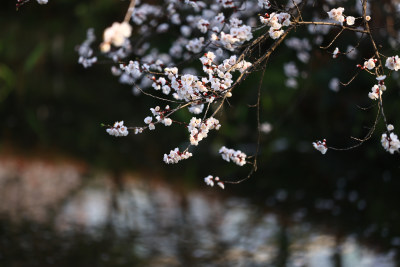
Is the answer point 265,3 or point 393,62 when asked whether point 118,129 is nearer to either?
point 265,3

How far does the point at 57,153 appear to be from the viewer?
31.2 ft

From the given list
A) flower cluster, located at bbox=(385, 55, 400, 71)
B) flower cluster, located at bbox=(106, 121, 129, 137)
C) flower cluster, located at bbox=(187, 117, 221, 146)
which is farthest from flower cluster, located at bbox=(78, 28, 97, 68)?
flower cluster, located at bbox=(385, 55, 400, 71)

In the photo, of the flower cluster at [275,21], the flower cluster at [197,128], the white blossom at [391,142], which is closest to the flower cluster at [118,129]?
the flower cluster at [197,128]

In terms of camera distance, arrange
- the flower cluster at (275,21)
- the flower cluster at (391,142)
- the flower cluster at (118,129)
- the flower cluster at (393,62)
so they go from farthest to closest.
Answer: the flower cluster at (118,129), the flower cluster at (393,62), the flower cluster at (275,21), the flower cluster at (391,142)

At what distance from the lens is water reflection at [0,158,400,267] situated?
17.4 feet

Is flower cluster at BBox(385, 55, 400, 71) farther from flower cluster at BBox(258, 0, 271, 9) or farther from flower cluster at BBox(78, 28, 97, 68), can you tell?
flower cluster at BBox(78, 28, 97, 68)

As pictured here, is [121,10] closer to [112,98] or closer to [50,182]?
[112,98]

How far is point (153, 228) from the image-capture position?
6.18 metres

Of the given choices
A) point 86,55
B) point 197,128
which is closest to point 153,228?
point 86,55

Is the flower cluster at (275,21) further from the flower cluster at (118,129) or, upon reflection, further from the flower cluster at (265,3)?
the flower cluster at (118,129)

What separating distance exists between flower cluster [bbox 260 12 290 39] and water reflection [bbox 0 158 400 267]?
9.09 feet

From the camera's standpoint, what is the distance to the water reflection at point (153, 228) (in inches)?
209

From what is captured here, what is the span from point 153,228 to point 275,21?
3703mm

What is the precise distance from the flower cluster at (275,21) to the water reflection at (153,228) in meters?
2.77
